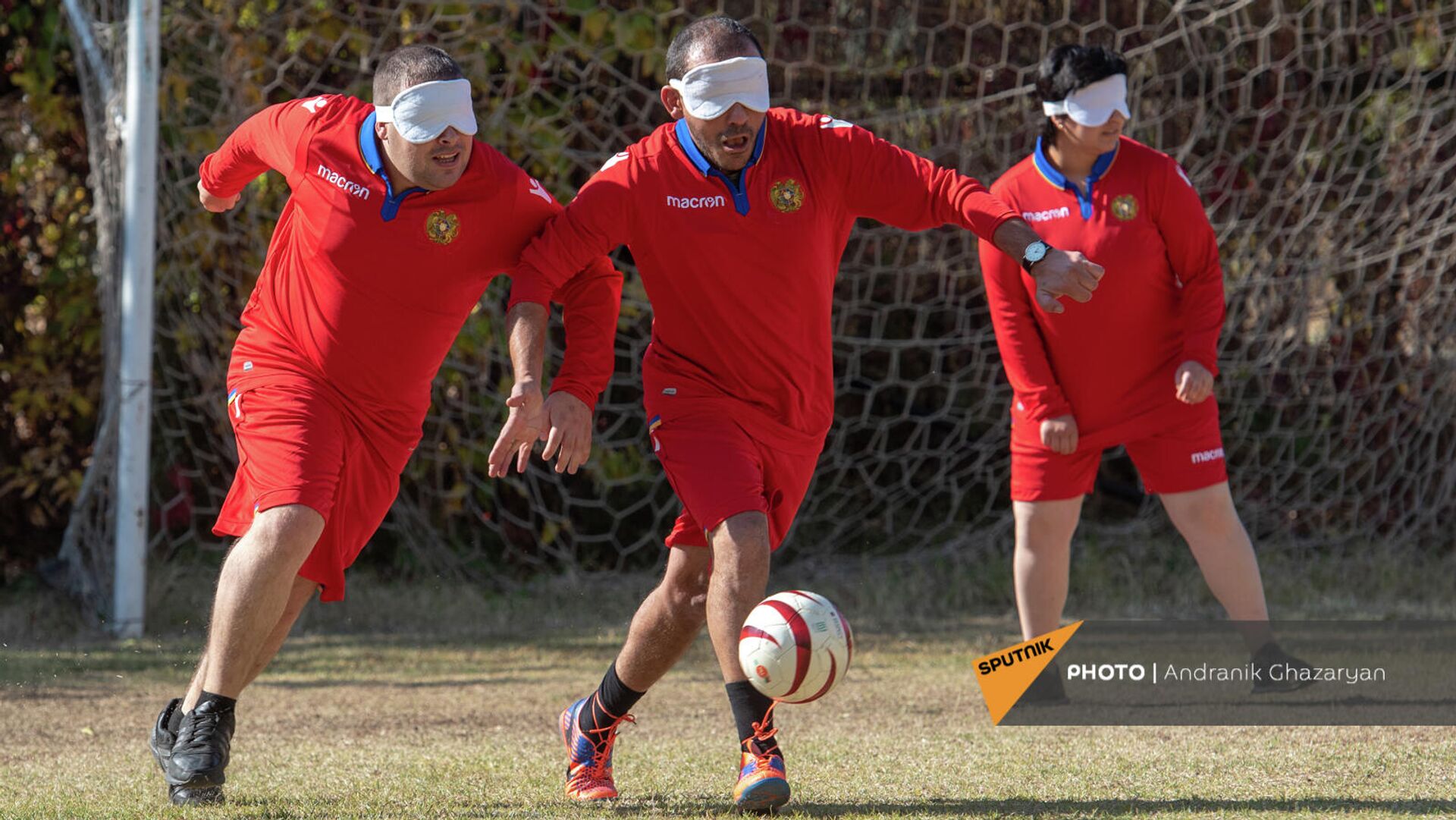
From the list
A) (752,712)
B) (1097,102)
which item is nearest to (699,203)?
(752,712)

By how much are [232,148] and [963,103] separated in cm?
481

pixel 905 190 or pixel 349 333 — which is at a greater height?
pixel 905 190

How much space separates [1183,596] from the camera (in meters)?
8.50

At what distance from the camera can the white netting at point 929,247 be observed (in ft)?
28.2

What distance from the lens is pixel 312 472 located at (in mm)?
4422


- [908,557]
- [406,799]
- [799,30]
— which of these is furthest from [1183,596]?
[406,799]

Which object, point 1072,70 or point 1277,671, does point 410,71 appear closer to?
point 1072,70

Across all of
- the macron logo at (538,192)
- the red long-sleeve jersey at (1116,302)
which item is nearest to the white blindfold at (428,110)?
the macron logo at (538,192)

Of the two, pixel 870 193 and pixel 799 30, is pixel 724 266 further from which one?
pixel 799 30

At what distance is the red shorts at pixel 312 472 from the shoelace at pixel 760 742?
130 centimetres

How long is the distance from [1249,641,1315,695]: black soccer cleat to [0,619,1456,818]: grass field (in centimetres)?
44

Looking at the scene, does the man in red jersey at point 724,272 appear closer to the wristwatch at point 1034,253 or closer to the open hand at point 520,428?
the wristwatch at point 1034,253

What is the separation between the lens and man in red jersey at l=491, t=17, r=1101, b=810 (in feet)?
14.4

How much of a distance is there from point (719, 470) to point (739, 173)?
830 mm
